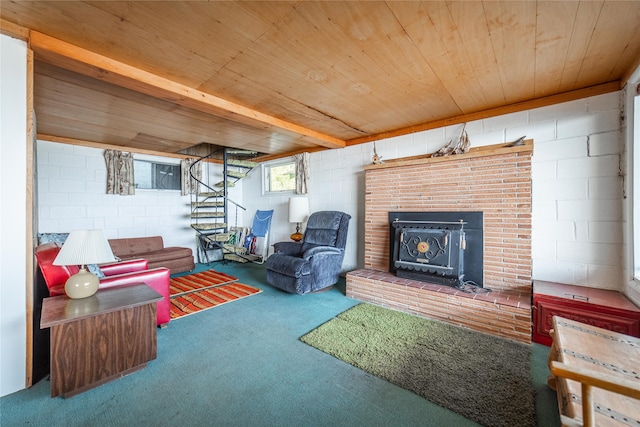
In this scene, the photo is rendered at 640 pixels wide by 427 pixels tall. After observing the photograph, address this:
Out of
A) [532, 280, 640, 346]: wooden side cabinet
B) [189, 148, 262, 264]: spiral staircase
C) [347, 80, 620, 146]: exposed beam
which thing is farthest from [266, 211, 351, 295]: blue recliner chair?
[532, 280, 640, 346]: wooden side cabinet

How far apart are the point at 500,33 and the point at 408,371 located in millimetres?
2371

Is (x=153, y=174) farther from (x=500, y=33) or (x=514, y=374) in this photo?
(x=514, y=374)

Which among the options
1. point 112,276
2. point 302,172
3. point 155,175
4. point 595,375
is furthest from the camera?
point 155,175

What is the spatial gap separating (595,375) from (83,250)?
271 cm

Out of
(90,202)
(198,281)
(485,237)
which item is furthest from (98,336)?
(90,202)

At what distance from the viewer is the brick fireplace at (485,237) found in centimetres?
250

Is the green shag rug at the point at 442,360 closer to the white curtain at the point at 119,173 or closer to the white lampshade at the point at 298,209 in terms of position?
the white lampshade at the point at 298,209

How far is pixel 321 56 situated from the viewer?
2014 millimetres

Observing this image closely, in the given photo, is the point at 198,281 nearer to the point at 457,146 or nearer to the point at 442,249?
the point at 442,249

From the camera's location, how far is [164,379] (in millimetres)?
1817

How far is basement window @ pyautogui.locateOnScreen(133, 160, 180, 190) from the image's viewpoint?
515cm

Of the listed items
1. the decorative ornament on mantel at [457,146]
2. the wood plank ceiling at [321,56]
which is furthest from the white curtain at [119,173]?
the decorative ornament on mantel at [457,146]

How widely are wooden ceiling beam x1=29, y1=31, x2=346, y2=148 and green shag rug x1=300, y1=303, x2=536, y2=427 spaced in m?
2.44

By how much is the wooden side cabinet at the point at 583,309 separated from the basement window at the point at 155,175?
6061 millimetres
